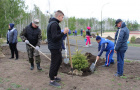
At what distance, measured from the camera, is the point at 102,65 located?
5.92 m

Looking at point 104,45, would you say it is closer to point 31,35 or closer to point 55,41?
point 55,41

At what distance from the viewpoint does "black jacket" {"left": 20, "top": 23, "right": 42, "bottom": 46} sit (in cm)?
464

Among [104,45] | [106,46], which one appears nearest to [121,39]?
[104,45]

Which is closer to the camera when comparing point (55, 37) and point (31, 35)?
point (55, 37)

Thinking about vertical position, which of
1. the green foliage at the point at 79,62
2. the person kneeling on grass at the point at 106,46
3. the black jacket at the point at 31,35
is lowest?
the green foliage at the point at 79,62

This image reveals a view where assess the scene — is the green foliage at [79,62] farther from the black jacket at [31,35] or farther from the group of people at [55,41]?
the black jacket at [31,35]

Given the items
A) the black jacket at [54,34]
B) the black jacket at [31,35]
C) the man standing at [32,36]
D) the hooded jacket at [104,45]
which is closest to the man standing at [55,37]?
the black jacket at [54,34]

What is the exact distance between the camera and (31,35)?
4664 millimetres

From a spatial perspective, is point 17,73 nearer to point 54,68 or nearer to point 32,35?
point 32,35

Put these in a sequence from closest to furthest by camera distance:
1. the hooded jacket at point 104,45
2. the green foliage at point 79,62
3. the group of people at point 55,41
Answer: the group of people at point 55,41
the green foliage at point 79,62
the hooded jacket at point 104,45

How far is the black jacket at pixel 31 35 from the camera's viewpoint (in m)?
4.64

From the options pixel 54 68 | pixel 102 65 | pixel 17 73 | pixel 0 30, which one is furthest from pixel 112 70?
pixel 0 30

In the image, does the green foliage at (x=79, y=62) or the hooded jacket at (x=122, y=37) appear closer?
the hooded jacket at (x=122, y=37)

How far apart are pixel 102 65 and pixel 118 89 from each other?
237 centimetres
